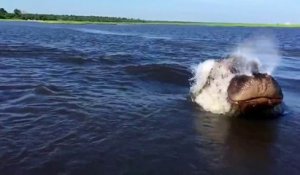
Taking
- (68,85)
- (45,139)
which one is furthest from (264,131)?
(68,85)

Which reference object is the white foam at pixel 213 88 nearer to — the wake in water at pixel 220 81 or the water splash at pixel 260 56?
the wake in water at pixel 220 81

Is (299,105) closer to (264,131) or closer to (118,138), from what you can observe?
(264,131)

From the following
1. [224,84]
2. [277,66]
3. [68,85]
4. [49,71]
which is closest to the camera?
A: [224,84]

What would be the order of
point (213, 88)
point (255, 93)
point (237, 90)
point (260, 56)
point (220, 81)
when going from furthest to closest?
1. point (260, 56)
2. point (213, 88)
3. point (220, 81)
4. point (237, 90)
5. point (255, 93)

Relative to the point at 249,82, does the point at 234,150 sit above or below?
below

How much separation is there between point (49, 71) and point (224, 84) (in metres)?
7.39

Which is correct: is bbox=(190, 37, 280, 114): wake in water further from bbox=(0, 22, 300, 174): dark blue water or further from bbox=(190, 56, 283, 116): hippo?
bbox=(0, 22, 300, 174): dark blue water

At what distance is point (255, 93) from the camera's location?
9516 millimetres

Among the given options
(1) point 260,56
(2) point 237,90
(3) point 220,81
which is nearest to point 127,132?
(2) point 237,90

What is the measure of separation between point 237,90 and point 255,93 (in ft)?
1.49

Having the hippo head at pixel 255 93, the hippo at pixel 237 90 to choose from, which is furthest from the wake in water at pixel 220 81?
the hippo head at pixel 255 93

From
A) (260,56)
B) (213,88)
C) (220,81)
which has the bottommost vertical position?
(260,56)

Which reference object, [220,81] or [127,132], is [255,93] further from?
[127,132]

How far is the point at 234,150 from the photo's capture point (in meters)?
7.91
